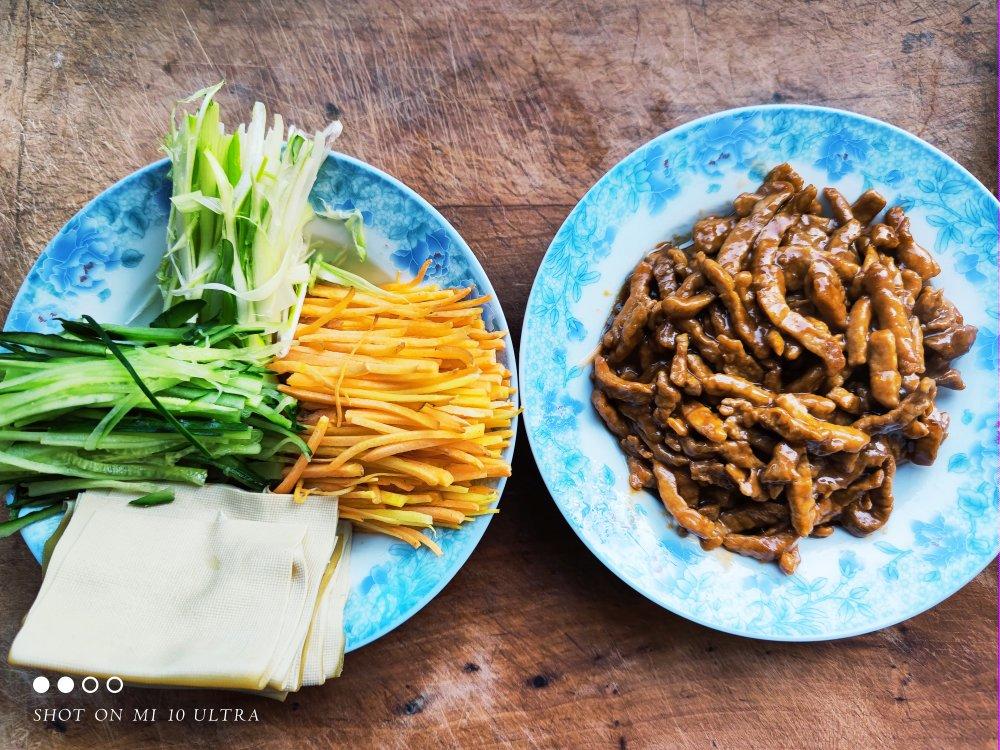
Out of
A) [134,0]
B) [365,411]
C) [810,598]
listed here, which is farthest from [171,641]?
[134,0]

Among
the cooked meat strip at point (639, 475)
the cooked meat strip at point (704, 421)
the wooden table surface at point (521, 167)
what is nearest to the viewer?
the cooked meat strip at point (704, 421)

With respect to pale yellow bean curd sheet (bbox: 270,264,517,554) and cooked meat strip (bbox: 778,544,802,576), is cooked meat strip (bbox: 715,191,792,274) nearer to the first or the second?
pale yellow bean curd sheet (bbox: 270,264,517,554)

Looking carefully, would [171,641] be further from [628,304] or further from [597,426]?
[628,304]

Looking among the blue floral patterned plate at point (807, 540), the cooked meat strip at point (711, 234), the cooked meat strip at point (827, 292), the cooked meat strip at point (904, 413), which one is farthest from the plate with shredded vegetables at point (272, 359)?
the cooked meat strip at point (904, 413)

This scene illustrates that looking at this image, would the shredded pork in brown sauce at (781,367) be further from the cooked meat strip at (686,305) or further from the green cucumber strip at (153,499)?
the green cucumber strip at (153,499)

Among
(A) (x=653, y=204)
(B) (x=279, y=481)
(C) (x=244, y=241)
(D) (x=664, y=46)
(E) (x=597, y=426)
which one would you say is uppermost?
(D) (x=664, y=46)

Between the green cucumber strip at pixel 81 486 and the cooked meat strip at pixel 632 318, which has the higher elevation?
the cooked meat strip at pixel 632 318

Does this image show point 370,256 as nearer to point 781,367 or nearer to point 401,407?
point 401,407
